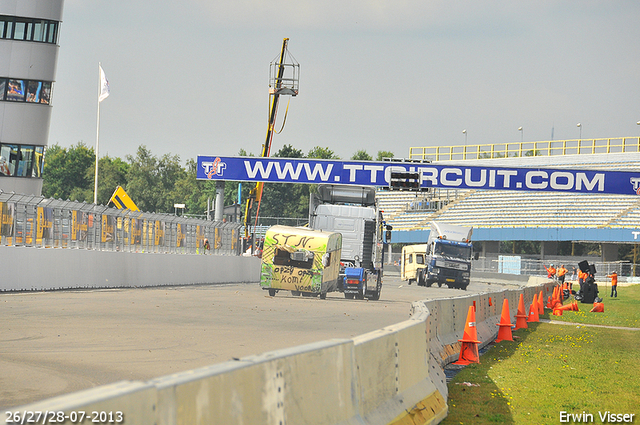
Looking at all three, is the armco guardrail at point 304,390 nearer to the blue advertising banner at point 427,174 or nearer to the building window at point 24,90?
the blue advertising banner at point 427,174

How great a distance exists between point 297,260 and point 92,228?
7.03 meters

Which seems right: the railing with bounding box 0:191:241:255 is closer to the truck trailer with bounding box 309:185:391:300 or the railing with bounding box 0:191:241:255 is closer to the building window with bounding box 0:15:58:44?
the truck trailer with bounding box 309:185:391:300

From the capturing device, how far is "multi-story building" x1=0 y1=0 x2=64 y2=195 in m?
42.5

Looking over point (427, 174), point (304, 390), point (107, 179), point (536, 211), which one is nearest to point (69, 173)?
point (107, 179)

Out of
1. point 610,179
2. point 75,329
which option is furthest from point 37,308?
point 610,179

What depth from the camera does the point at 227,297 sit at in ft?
87.0

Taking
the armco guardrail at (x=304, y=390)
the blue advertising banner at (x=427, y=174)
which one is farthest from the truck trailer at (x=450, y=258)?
the armco guardrail at (x=304, y=390)

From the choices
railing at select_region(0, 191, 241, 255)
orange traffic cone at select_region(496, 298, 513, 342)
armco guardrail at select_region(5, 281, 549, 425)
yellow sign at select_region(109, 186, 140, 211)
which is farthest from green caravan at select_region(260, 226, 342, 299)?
armco guardrail at select_region(5, 281, 549, 425)

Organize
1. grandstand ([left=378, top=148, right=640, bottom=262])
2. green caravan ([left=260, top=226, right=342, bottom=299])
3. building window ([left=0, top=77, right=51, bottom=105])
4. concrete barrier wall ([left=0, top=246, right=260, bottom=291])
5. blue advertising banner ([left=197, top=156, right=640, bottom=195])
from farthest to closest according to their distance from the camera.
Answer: grandstand ([left=378, top=148, right=640, bottom=262])
blue advertising banner ([left=197, top=156, right=640, bottom=195])
building window ([left=0, top=77, right=51, bottom=105])
green caravan ([left=260, top=226, right=342, bottom=299])
concrete barrier wall ([left=0, top=246, right=260, bottom=291])

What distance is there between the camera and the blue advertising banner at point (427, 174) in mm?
43812

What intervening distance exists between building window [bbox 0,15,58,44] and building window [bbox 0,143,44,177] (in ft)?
18.8

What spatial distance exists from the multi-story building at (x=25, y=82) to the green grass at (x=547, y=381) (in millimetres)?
33094

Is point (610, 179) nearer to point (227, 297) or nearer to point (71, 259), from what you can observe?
point (227, 297)

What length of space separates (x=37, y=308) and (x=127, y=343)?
635 cm
